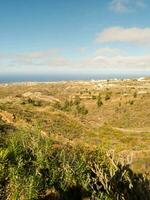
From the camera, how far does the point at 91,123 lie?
33.7m

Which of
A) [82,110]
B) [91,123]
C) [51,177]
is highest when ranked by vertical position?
[51,177]

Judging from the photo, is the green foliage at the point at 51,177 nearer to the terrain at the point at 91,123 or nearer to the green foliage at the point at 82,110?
the terrain at the point at 91,123

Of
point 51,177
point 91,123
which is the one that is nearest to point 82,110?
point 91,123

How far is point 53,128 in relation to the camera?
23734 mm

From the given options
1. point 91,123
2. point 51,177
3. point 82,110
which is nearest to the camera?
point 51,177

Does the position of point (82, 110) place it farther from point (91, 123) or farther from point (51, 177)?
point (51, 177)

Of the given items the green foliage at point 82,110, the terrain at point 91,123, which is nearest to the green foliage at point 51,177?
the terrain at point 91,123

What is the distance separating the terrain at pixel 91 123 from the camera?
17.4m

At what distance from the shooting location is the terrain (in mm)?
17398

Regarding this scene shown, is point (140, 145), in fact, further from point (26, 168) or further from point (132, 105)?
point (132, 105)

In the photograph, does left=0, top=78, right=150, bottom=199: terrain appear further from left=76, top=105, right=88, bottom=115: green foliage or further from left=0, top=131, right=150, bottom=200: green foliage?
left=0, top=131, right=150, bottom=200: green foliage

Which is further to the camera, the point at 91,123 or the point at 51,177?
the point at 91,123

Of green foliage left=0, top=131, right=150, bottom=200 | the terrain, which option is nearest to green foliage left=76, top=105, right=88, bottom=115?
the terrain

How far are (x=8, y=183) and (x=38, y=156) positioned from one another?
1305 millimetres
